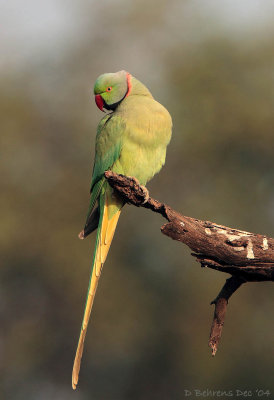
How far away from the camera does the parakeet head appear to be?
5254 millimetres

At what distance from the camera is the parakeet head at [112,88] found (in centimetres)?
525

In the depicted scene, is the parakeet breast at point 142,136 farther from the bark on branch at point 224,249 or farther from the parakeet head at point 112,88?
the bark on branch at point 224,249

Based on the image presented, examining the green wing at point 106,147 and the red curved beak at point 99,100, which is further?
the red curved beak at point 99,100

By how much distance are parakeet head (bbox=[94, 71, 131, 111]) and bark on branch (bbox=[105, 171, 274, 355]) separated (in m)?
1.22

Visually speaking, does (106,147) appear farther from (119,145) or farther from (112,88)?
(112,88)

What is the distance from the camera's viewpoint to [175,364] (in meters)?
10.2

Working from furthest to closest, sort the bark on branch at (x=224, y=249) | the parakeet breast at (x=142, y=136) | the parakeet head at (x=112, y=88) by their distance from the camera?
the parakeet head at (x=112, y=88) < the parakeet breast at (x=142, y=136) < the bark on branch at (x=224, y=249)

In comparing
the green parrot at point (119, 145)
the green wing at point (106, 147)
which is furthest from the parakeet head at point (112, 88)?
the green wing at point (106, 147)

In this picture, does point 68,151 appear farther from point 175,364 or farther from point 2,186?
point 175,364

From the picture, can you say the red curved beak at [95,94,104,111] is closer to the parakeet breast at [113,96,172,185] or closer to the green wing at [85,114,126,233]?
the green wing at [85,114,126,233]

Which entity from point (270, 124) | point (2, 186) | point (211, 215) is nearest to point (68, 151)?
point (2, 186)

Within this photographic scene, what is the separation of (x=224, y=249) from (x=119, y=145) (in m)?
1.31

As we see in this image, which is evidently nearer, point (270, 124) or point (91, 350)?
point (91, 350)

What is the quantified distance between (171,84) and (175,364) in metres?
5.25
